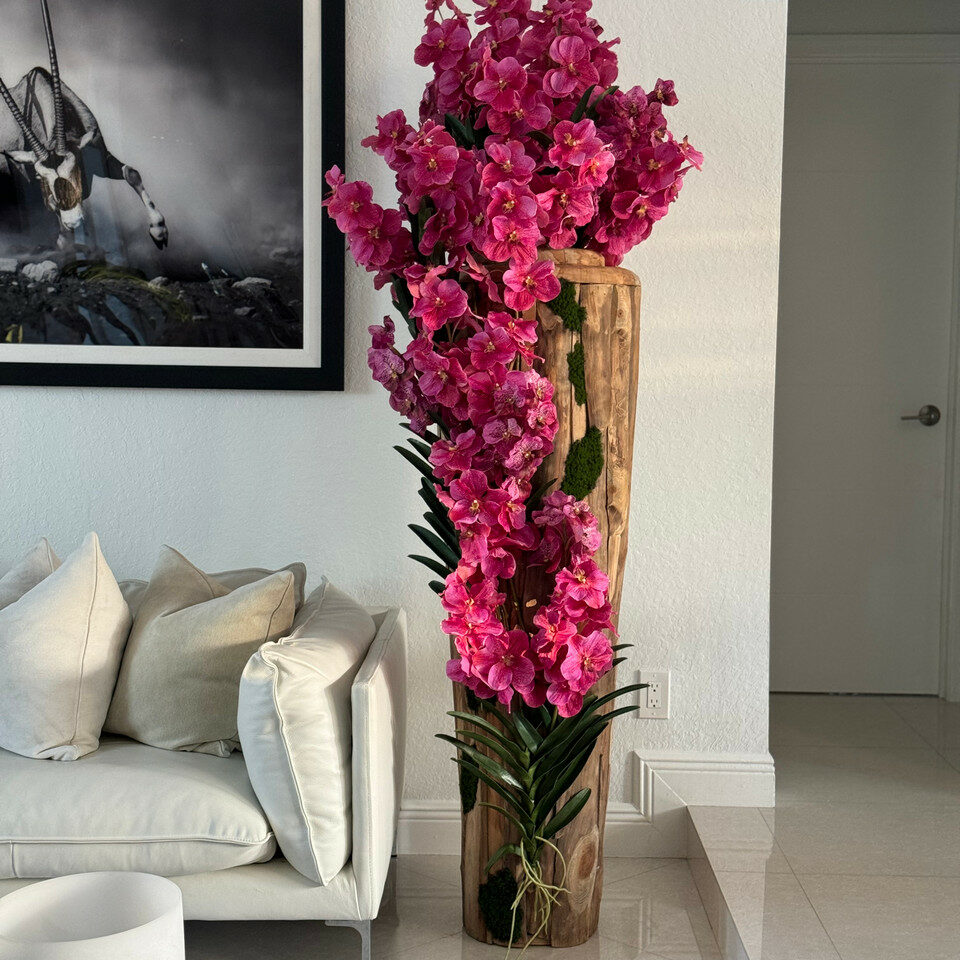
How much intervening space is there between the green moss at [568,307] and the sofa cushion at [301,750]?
77 centimetres

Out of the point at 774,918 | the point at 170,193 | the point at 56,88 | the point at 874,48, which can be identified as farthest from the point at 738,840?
the point at 874,48

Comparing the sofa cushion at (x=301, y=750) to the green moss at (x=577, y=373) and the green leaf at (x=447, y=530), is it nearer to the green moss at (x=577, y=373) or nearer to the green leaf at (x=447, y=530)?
the green leaf at (x=447, y=530)

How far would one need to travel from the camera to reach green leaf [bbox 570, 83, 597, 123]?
5.81 feet

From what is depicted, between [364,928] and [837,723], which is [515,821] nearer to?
[364,928]

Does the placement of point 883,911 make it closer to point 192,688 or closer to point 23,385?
point 192,688

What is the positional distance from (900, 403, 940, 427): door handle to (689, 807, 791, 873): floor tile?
1.69m

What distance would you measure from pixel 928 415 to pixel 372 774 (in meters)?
2.55

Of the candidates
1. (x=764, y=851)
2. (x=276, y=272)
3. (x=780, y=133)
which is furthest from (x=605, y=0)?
(x=764, y=851)

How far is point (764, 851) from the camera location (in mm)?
2203

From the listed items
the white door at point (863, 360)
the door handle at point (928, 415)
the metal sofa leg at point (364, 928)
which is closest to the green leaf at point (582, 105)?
the metal sofa leg at point (364, 928)

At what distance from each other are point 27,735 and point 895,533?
2.86 m

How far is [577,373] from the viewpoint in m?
1.88

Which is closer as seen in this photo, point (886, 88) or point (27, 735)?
point (27, 735)

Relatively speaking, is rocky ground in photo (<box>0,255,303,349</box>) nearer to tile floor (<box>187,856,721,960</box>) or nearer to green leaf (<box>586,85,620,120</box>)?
green leaf (<box>586,85,620,120</box>)
